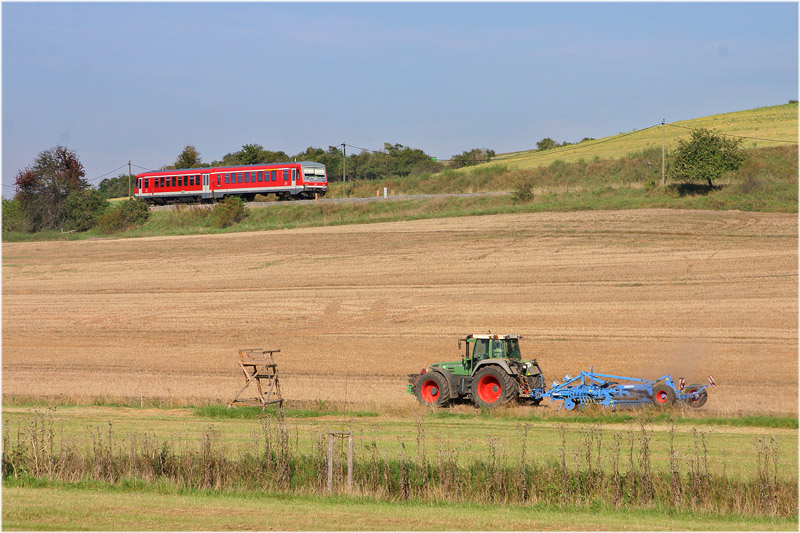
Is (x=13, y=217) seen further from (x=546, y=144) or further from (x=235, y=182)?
(x=546, y=144)

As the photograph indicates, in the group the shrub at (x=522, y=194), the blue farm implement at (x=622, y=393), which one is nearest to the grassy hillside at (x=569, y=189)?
the shrub at (x=522, y=194)

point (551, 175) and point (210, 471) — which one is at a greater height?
point (551, 175)

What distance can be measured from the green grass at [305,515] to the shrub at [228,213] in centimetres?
4521

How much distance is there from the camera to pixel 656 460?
48.4 ft

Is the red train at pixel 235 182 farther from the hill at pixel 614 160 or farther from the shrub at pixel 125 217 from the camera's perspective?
the hill at pixel 614 160

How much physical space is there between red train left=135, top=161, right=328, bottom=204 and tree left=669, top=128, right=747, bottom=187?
2575 centimetres

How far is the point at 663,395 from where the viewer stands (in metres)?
20.3

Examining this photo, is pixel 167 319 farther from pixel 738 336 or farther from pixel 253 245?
pixel 738 336

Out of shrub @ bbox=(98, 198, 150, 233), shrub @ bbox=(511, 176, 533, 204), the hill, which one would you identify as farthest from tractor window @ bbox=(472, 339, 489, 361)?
shrub @ bbox=(98, 198, 150, 233)

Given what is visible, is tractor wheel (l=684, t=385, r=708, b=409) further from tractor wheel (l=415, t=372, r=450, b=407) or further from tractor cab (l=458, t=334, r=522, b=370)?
tractor wheel (l=415, t=372, r=450, b=407)

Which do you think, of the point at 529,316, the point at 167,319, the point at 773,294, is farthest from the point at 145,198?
the point at 773,294

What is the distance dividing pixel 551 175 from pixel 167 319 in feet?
132

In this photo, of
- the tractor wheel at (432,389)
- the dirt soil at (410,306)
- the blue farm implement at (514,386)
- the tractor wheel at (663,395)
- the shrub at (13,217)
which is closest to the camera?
the tractor wheel at (663,395)

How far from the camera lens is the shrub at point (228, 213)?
57.2 m
